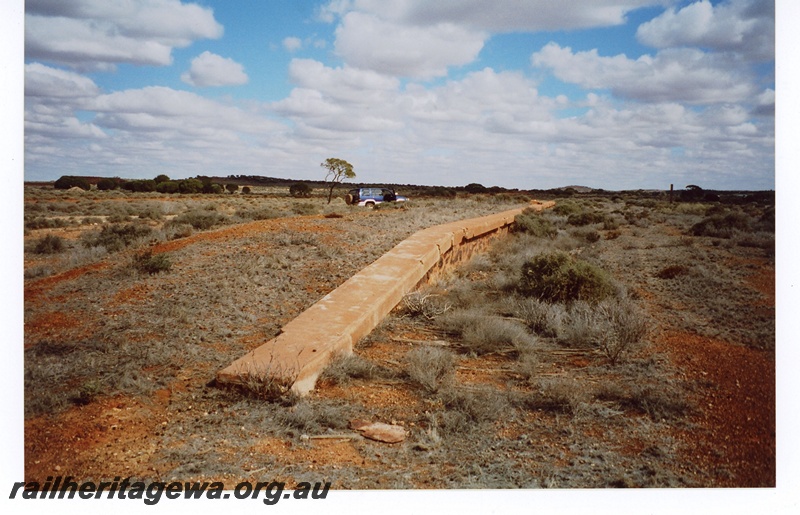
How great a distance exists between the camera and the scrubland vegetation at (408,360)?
110 inches

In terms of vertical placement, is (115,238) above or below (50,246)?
above

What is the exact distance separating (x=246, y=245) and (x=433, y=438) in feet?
16.3

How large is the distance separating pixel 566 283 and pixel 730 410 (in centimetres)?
279

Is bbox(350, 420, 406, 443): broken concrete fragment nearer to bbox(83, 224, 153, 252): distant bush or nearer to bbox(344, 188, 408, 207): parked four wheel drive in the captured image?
bbox(83, 224, 153, 252): distant bush

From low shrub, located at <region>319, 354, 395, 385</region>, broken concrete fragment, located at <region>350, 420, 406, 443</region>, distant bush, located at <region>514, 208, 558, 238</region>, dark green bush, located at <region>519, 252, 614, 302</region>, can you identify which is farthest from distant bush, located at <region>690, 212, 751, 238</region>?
broken concrete fragment, located at <region>350, 420, 406, 443</region>

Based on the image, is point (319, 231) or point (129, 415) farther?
point (319, 231)

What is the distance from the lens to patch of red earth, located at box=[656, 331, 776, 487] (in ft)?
9.57

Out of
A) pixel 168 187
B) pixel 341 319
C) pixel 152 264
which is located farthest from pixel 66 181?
pixel 168 187

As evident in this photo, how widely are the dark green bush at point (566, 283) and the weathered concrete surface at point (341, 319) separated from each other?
4.74 feet

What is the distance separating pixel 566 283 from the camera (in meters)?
6.07

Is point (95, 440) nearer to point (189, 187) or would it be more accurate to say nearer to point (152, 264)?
point (152, 264)
